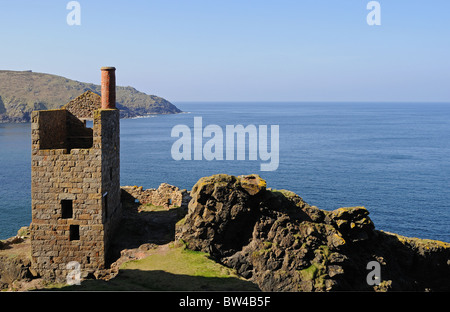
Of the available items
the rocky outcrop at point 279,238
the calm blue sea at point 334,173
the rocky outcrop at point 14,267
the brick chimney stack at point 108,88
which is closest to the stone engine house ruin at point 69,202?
the rocky outcrop at point 14,267

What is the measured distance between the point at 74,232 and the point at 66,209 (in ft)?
4.48

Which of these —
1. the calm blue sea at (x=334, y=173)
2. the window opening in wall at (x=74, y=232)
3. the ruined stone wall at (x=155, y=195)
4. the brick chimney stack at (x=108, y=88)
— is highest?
the brick chimney stack at (x=108, y=88)

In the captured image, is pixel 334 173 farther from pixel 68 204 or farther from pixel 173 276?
pixel 173 276

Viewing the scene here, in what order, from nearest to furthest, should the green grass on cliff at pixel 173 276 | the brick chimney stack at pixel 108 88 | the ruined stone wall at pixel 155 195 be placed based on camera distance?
the green grass on cliff at pixel 173 276, the brick chimney stack at pixel 108 88, the ruined stone wall at pixel 155 195

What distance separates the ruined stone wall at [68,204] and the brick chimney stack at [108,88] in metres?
2.35

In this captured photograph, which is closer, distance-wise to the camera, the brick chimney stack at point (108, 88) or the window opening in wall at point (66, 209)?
the window opening in wall at point (66, 209)

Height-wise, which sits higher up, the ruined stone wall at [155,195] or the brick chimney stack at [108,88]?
the brick chimney stack at [108,88]

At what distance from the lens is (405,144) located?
13325cm

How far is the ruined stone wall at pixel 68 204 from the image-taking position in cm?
2672

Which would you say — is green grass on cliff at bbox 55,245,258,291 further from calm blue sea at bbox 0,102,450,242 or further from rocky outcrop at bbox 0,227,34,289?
calm blue sea at bbox 0,102,450,242

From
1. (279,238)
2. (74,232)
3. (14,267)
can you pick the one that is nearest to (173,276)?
(74,232)

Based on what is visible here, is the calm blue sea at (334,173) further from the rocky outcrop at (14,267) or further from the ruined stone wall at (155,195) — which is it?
the rocky outcrop at (14,267)
